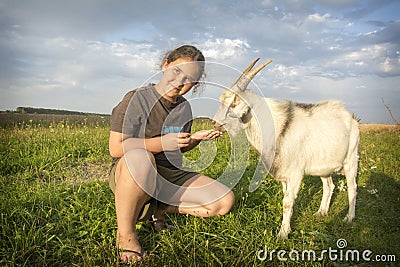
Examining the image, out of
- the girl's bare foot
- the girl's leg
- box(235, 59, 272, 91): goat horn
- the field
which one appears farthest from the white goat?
the girl's bare foot

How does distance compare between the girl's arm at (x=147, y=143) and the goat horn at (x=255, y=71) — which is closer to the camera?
the girl's arm at (x=147, y=143)

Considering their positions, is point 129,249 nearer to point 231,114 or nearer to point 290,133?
point 231,114

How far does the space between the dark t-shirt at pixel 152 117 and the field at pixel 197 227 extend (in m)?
0.67

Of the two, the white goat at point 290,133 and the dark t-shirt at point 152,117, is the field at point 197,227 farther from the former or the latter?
the dark t-shirt at point 152,117

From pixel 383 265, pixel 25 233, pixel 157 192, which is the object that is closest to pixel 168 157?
pixel 157 192

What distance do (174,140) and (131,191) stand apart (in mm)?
564

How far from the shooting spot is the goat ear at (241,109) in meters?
3.39

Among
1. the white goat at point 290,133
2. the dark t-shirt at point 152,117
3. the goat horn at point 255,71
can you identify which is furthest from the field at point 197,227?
the goat horn at point 255,71

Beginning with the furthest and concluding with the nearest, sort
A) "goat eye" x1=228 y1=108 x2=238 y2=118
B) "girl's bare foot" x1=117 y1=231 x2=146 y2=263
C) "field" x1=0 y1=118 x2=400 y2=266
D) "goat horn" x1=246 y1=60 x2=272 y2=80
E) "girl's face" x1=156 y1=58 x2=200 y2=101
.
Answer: "goat eye" x1=228 y1=108 x2=238 y2=118
"goat horn" x1=246 y1=60 x2=272 y2=80
"girl's face" x1=156 y1=58 x2=200 y2=101
"field" x1=0 y1=118 x2=400 y2=266
"girl's bare foot" x1=117 y1=231 x2=146 y2=263

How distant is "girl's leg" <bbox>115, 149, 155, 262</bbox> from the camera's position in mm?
2554

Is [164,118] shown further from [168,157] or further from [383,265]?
[383,265]

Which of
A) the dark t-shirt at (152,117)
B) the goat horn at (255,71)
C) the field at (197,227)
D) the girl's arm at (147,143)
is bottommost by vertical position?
the field at (197,227)

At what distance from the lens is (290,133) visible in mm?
3670

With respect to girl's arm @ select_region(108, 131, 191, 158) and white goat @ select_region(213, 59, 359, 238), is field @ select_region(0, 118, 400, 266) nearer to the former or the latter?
white goat @ select_region(213, 59, 359, 238)
